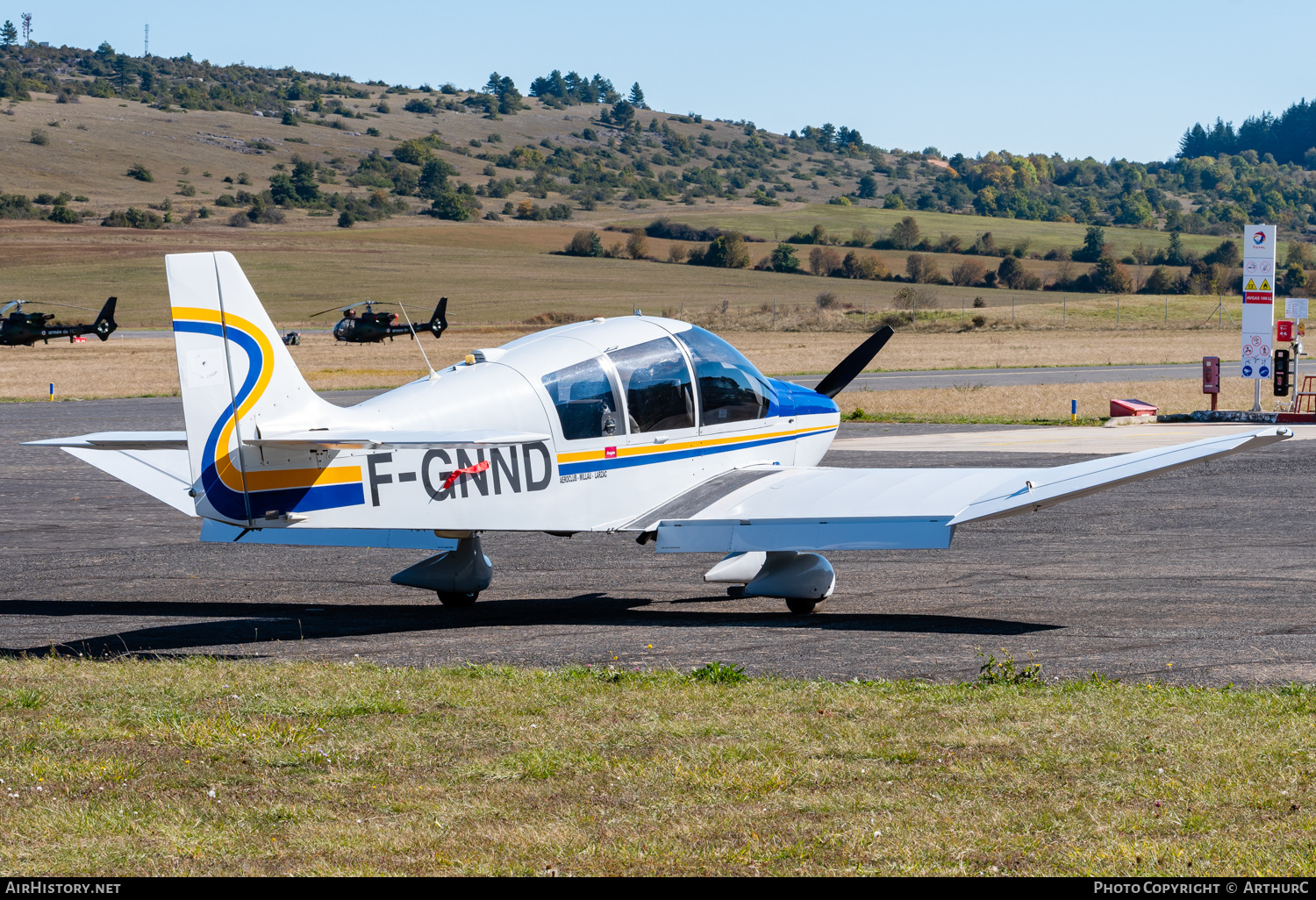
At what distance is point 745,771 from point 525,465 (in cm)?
521

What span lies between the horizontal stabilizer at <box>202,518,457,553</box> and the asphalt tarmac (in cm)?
67

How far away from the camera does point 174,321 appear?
33.0ft

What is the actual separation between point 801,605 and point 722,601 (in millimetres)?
1139

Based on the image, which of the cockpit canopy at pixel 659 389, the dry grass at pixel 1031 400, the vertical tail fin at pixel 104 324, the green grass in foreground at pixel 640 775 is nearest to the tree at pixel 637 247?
the vertical tail fin at pixel 104 324

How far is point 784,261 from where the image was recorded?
141250mm

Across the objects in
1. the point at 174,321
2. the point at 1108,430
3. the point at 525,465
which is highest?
the point at 174,321

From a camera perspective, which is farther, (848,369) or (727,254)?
(727,254)

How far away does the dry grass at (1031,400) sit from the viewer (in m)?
35.8

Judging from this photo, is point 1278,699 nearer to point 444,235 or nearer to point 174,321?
point 174,321

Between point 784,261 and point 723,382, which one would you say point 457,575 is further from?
point 784,261

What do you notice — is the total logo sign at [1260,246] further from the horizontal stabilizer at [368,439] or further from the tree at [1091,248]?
the tree at [1091,248]

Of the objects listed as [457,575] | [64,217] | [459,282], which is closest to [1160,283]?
[459,282]
